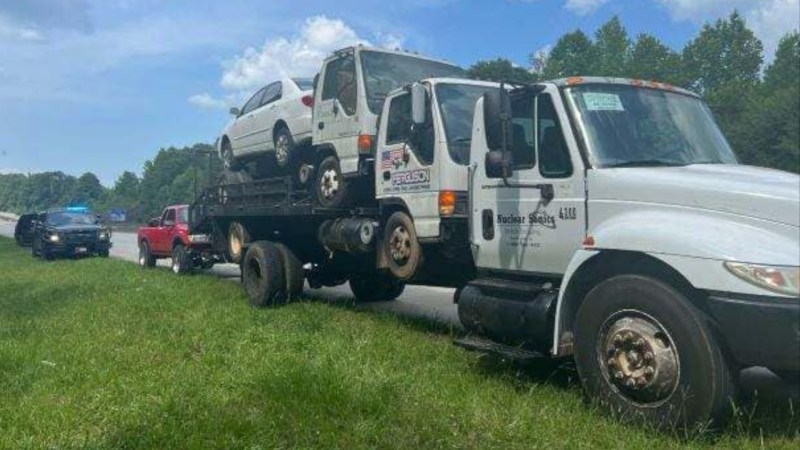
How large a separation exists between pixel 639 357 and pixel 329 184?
508cm

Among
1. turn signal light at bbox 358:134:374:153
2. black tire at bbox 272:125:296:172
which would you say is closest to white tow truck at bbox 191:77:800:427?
turn signal light at bbox 358:134:374:153

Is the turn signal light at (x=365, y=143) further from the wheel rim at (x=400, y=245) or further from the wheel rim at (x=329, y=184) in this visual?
the wheel rim at (x=400, y=245)

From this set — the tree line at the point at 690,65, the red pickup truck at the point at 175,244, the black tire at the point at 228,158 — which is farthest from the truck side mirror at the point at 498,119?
the tree line at the point at 690,65

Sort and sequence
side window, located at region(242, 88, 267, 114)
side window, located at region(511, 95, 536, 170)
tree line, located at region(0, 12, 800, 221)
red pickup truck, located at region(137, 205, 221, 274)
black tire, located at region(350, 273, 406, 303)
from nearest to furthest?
side window, located at region(511, 95, 536, 170), black tire, located at region(350, 273, 406, 303), side window, located at region(242, 88, 267, 114), red pickup truck, located at region(137, 205, 221, 274), tree line, located at region(0, 12, 800, 221)

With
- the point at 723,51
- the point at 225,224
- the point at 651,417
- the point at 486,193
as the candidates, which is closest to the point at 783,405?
the point at 651,417

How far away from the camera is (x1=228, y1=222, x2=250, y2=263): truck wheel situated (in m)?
11.7

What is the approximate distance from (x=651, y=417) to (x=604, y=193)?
5.11 ft

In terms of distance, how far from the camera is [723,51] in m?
93.6

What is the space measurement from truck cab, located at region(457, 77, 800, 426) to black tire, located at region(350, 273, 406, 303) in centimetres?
490

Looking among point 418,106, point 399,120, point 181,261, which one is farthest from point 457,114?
point 181,261

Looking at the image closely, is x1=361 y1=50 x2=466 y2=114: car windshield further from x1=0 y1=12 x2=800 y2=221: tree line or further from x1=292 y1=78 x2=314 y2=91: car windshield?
x1=0 y1=12 x2=800 y2=221: tree line

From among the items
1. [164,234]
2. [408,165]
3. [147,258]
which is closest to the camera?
[408,165]

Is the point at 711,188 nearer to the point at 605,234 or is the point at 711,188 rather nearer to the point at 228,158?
the point at 605,234

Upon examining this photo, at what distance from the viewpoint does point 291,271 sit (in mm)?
10531
